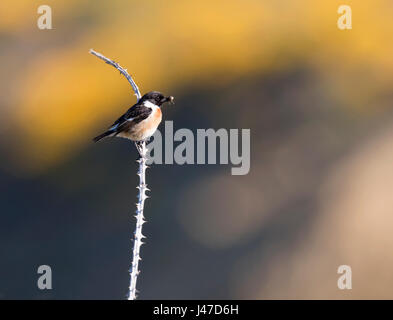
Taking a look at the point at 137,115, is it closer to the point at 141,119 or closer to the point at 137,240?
the point at 141,119

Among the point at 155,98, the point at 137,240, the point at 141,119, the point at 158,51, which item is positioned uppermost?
the point at 158,51

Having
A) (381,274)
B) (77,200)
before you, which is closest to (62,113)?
(77,200)

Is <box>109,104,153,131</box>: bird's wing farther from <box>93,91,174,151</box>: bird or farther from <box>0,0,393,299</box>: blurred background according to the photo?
<box>0,0,393,299</box>: blurred background

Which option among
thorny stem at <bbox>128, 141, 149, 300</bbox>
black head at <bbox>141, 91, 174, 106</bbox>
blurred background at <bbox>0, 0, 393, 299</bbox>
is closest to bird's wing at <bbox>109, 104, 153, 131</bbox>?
black head at <bbox>141, 91, 174, 106</bbox>

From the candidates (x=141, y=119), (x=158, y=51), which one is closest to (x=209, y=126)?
(x=158, y=51)

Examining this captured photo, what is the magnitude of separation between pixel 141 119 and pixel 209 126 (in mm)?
8375

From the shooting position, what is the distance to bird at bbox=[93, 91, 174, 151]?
8.60 metres

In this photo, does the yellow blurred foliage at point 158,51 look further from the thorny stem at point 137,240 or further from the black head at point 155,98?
the thorny stem at point 137,240

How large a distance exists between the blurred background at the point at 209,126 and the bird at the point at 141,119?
22.8 feet

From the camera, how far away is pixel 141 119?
866 centimetres

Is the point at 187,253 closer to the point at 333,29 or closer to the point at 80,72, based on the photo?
the point at 80,72

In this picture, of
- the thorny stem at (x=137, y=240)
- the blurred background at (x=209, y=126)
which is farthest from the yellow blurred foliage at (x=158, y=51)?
the thorny stem at (x=137, y=240)

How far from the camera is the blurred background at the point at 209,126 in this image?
51.9 ft

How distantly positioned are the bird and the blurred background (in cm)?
696
